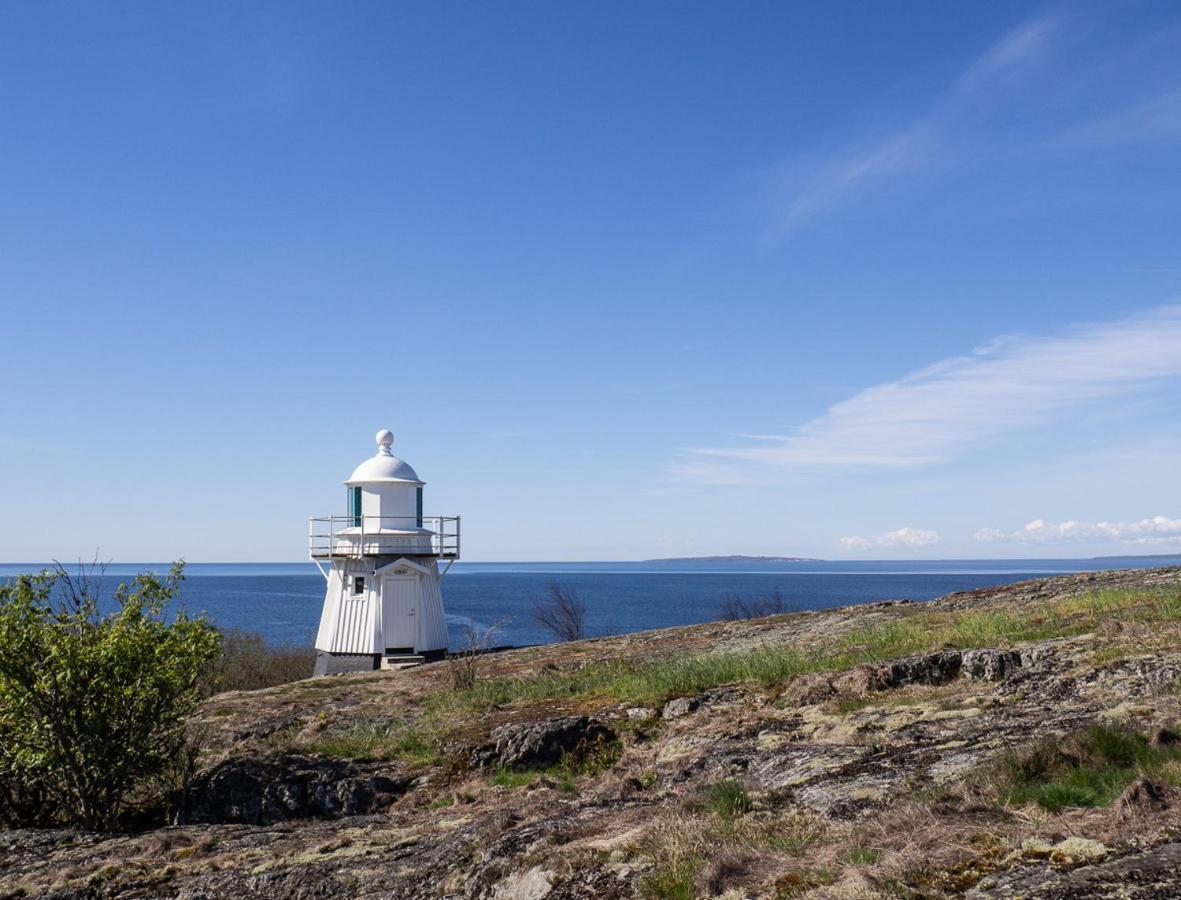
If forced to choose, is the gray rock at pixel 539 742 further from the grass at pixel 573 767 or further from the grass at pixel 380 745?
the grass at pixel 380 745

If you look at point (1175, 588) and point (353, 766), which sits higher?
point (1175, 588)

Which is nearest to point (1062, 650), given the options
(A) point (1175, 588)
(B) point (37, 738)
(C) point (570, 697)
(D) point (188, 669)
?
(A) point (1175, 588)

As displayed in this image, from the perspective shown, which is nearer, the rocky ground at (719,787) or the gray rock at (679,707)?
the rocky ground at (719,787)

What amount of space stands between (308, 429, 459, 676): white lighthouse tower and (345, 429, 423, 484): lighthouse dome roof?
5 cm

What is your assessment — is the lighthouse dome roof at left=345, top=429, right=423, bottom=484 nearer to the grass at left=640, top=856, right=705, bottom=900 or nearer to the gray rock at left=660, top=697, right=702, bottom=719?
the gray rock at left=660, top=697, right=702, bottom=719

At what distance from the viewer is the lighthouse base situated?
3850 centimetres

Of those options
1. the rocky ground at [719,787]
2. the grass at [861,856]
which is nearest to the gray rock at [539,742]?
the rocky ground at [719,787]

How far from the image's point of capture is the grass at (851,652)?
47.2 feet

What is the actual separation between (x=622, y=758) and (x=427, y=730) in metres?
5.60

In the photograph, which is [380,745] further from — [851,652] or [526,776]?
[851,652]

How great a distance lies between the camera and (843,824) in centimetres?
680

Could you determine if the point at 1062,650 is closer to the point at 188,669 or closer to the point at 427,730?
the point at 427,730

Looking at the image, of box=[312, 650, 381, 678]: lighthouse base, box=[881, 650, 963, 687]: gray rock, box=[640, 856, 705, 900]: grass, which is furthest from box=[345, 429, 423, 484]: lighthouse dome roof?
box=[640, 856, 705, 900]: grass

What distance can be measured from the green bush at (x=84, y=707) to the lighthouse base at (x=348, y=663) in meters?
23.3
